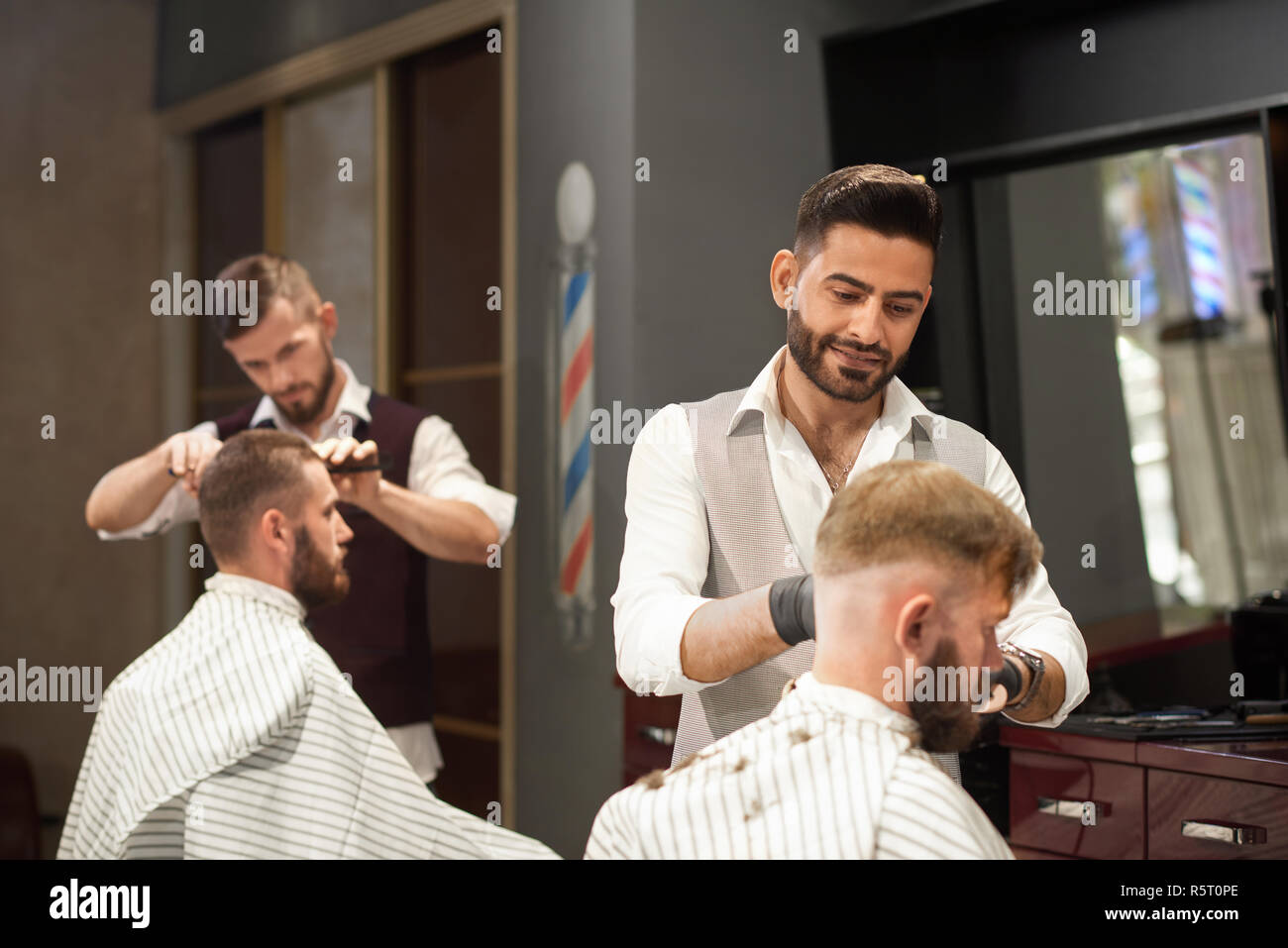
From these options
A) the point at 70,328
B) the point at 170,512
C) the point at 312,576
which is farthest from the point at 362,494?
the point at 70,328

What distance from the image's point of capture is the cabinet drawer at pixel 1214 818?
1846 millimetres

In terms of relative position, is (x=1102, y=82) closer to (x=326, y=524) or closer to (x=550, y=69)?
(x=550, y=69)

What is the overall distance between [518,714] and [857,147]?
1454 millimetres

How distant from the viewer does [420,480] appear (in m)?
2.13

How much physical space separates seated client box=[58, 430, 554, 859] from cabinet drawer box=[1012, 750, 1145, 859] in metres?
1.03

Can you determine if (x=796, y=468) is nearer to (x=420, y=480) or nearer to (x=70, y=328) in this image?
(x=420, y=480)

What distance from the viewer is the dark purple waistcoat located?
80.8 inches

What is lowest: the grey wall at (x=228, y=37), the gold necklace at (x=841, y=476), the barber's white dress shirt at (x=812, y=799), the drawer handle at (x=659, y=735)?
the drawer handle at (x=659, y=735)

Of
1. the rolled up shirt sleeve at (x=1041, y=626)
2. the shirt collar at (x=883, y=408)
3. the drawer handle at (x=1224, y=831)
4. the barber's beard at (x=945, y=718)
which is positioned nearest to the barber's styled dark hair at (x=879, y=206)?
the shirt collar at (x=883, y=408)

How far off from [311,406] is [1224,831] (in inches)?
68.8

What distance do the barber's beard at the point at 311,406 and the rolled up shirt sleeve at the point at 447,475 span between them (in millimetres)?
183

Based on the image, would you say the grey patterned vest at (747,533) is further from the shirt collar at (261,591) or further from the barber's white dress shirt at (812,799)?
the shirt collar at (261,591)

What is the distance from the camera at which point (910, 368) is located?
1.81 m
